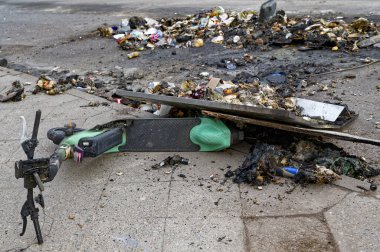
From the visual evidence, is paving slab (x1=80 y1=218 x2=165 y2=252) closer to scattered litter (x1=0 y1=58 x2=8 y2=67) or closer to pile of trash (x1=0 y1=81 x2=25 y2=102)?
pile of trash (x1=0 y1=81 x2=25 y2=102)

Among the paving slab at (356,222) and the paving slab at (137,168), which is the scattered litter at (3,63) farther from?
the paving slab at (356,222)

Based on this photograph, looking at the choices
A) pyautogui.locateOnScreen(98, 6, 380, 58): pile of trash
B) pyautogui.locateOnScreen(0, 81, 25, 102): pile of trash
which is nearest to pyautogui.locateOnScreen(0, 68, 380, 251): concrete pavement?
pyautogui.locateOnScreen(0, 81, 25, 102): pile of trash

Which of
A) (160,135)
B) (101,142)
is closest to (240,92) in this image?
(160,135)

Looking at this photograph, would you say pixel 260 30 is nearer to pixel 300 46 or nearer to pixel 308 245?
pixel 300 46

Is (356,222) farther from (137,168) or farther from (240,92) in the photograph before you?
(240,92)

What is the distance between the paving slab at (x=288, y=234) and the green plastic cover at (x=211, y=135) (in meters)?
1.10

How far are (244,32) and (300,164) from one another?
5.40 meters

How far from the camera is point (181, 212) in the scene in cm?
358

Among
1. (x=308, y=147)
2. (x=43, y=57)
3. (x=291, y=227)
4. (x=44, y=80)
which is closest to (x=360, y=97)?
(x=308, y=147)

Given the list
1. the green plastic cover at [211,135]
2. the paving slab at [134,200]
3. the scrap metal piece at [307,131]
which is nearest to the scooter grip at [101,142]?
the paving slab at [134,200]

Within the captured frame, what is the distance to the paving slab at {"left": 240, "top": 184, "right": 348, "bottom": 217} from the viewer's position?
11.5ft

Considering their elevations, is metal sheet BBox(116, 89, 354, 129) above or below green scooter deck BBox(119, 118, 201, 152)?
above

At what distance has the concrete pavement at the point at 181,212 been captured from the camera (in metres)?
3.21

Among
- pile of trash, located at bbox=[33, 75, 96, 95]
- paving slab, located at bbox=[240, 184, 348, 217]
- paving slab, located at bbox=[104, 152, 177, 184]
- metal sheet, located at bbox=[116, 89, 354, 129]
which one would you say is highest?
metal sheet, located at bbox=[116, 89, 354, 129]
